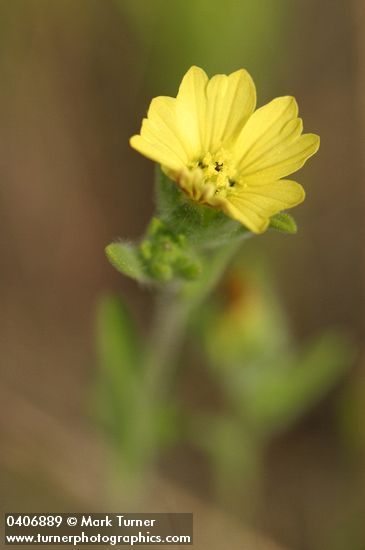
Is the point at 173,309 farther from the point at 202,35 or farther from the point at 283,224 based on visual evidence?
the point at 202,35

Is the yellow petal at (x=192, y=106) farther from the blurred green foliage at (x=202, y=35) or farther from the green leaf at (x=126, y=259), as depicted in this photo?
the blurred green foliage at (x=202, y=35)

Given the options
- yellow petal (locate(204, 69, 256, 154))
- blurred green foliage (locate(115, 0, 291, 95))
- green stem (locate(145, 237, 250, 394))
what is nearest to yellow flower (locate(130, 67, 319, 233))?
yellow petal (locate(204, 69, 256, 154))

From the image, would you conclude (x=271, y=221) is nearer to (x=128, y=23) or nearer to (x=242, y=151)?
(x=242, y=151)

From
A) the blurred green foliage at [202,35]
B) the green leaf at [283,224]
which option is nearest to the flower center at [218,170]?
the green leaf at [283,224]

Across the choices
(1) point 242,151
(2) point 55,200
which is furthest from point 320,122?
(1) point 242,151

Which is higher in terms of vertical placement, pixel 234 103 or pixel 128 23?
pixel 128 23

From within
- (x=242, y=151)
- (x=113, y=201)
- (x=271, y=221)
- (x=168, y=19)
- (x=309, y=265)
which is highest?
(x=168, y=19)

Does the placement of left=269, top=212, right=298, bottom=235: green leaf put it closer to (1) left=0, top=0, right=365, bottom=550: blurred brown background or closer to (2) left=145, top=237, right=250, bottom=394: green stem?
(2) left=145, top=237, right=250, bottom=394: green stem
